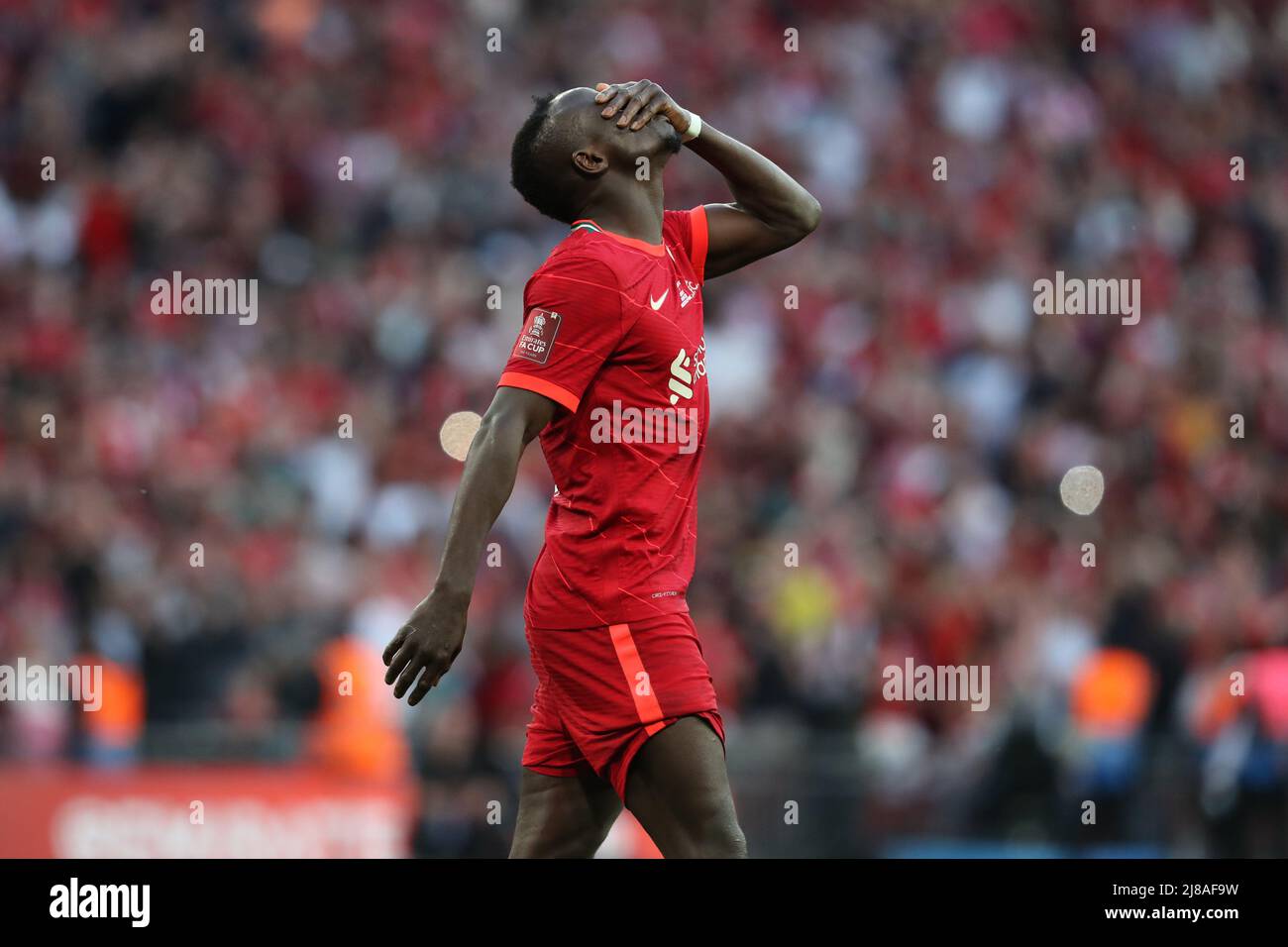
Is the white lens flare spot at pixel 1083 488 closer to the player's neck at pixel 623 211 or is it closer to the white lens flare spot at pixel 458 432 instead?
the white lens flare spot at pixel 458 432

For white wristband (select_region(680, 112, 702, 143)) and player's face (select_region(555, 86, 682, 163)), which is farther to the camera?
white wristband (select_region(680, 112, 702, 143))

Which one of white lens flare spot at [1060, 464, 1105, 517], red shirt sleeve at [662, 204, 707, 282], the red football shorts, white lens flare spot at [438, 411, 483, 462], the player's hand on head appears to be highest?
red shirt sleeve at [662, 204, 707, 282]

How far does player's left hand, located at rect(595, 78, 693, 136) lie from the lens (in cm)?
515

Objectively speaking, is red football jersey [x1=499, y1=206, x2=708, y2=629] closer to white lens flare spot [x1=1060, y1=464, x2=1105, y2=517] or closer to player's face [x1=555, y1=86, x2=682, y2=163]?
player's face [x1=555, y1=86, x2=682, y2=163]

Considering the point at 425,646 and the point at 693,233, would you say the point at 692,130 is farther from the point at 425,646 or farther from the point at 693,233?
the point at 425,646

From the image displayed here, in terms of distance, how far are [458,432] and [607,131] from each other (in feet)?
26.3

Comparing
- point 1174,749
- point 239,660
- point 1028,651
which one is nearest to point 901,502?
point 1028,651

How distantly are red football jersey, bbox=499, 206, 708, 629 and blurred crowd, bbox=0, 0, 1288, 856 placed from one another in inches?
207

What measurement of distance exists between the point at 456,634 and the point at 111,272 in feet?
34.9

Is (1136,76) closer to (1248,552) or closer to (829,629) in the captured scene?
(1248,552)

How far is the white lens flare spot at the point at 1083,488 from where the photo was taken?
40.5 ft

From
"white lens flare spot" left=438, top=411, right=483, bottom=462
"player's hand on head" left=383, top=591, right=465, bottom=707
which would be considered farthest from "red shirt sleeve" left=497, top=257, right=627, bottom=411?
"white lens flare spot" left=438, top=411, right=483, bottom=462

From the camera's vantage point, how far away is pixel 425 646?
14.7ft

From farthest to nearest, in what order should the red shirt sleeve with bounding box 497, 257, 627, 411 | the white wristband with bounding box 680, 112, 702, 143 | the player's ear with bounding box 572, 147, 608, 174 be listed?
1. the white wristband with bounding box 680, 112, 702, 143
2. the player's ear with bounding box 572, 147, 608, 174
3. the red shirt sleeve with bounding box 497, 257, 627, 411
